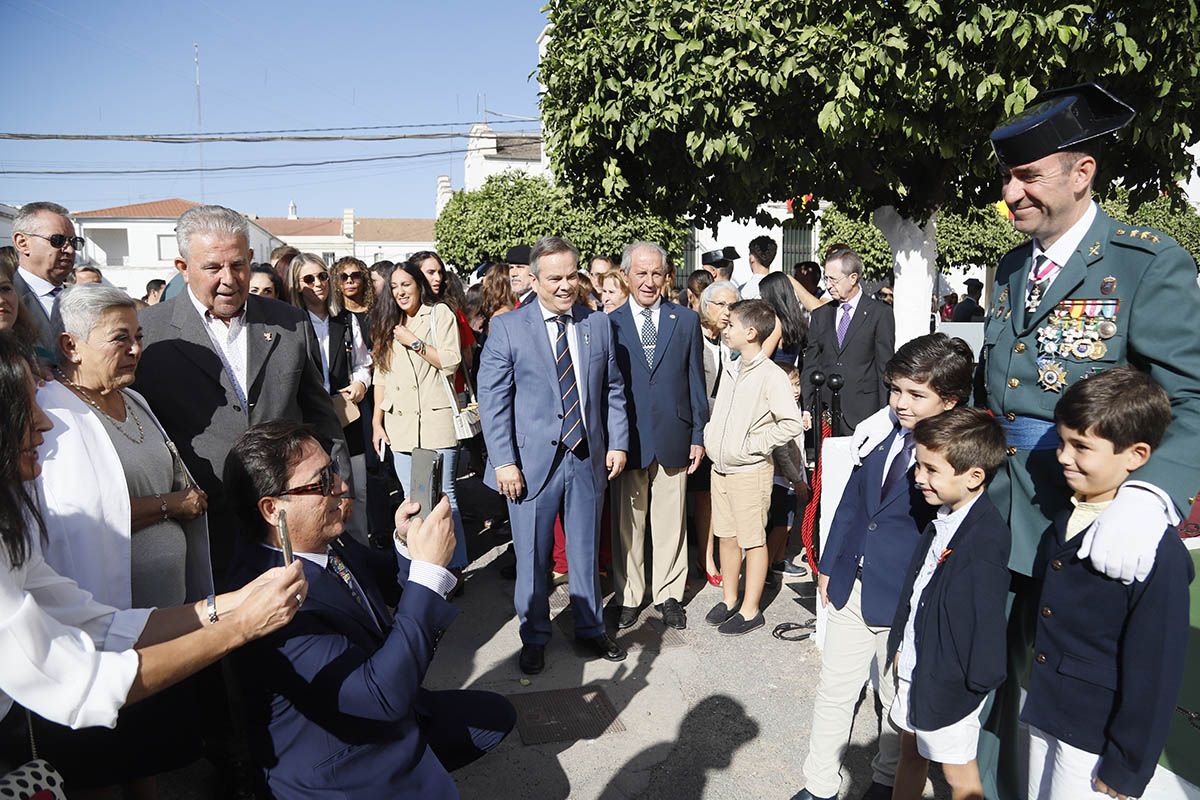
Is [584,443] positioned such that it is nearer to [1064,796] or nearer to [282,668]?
[282,668]

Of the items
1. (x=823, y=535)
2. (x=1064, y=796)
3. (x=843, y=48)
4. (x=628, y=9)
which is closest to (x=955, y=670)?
(x=1064, y=796)

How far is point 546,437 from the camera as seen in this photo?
13.8 ft

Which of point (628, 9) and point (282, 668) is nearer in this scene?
point (282, 668)

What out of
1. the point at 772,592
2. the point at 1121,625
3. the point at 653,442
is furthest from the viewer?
the point at 772,592

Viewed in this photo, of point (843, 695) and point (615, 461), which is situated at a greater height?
point (615, 461)

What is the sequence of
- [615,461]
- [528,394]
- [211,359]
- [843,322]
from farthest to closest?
[843,322]
[615,461]
[528,394]
[211,359]

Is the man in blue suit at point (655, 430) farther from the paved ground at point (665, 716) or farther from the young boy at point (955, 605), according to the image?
the young boy at point (955, 605)

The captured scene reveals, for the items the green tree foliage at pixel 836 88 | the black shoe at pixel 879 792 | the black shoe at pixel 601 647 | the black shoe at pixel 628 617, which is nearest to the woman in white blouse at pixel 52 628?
the black shoe at pixel 879 792

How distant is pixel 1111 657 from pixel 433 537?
5.93ft

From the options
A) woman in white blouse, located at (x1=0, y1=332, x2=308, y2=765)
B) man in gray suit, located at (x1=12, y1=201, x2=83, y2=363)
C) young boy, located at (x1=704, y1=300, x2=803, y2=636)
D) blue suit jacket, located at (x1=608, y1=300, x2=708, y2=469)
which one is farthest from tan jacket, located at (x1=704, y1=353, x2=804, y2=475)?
man in gray suit, located at (x1=12, y1=201, x2=83, y2=363)

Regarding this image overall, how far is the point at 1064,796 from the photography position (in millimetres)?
2246

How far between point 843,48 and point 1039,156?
2487 millimetres

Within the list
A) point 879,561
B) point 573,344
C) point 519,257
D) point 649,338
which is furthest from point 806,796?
point 519,257

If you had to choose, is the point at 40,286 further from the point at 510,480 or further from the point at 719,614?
the point at 719,614
